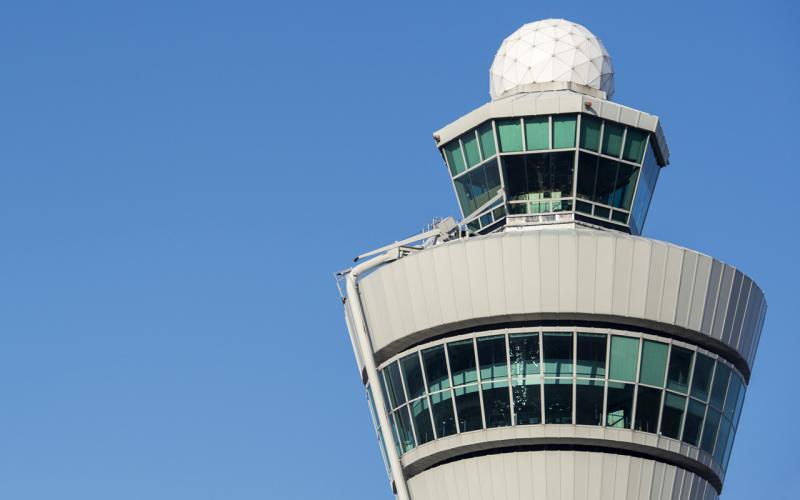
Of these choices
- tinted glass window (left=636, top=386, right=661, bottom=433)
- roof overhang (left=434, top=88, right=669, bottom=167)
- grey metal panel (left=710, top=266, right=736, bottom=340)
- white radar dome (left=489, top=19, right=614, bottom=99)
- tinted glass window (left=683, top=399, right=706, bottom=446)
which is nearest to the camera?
tinted glass window (left=636, top=386, right=661, bottom=433)

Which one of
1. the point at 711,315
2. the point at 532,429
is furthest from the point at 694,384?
the point at 532,429

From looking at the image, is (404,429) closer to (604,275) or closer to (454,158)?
(604,275)

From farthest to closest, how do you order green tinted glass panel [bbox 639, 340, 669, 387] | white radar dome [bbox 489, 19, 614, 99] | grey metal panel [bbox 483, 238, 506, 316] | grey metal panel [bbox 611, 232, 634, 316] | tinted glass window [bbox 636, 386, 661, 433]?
white radar dome [bbox 489, 19, 614, 99] < grey metal panel [bbox 483, 238, 506, 316] < green tinted glass panel [bbox 639, 340, 669, 387] < grey metal panel [bbox 611, 232, 634, 316] < tinted glass window [bbox 636, 386, 661, 433]

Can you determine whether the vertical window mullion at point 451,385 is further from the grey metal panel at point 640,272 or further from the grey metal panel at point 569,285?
the grey metal panel at point 640,272

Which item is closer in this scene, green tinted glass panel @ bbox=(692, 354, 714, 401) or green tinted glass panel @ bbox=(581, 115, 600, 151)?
green tinted glass panel @ bbox=(692, 354, 714, 401)

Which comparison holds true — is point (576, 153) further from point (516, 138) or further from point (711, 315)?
point (711, 315)

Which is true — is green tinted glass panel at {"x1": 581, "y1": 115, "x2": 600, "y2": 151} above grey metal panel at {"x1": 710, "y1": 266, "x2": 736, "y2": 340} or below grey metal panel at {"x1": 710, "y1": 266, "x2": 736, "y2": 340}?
above

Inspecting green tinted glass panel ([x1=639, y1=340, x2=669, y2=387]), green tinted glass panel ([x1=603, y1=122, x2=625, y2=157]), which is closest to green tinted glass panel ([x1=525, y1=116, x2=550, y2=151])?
green tinted glass panel ([x1=603, y1=122, x2=625, y2=157])

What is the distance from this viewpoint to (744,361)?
67500 mm

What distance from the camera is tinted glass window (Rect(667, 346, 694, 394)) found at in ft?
212

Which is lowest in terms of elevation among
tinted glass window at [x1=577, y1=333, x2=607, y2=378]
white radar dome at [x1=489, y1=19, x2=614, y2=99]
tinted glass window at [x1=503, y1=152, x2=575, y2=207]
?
tinted glass window at [x1=577, y1=333, x2=607, y2=378]

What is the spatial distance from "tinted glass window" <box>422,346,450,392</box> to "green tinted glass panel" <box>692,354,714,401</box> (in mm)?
9662

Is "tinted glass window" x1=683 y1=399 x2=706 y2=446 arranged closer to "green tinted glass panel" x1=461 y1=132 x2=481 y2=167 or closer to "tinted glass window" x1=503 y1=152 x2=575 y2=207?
"tinted glass window" x1=503 y1=152 x2=575 y2=207

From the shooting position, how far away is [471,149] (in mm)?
71188
